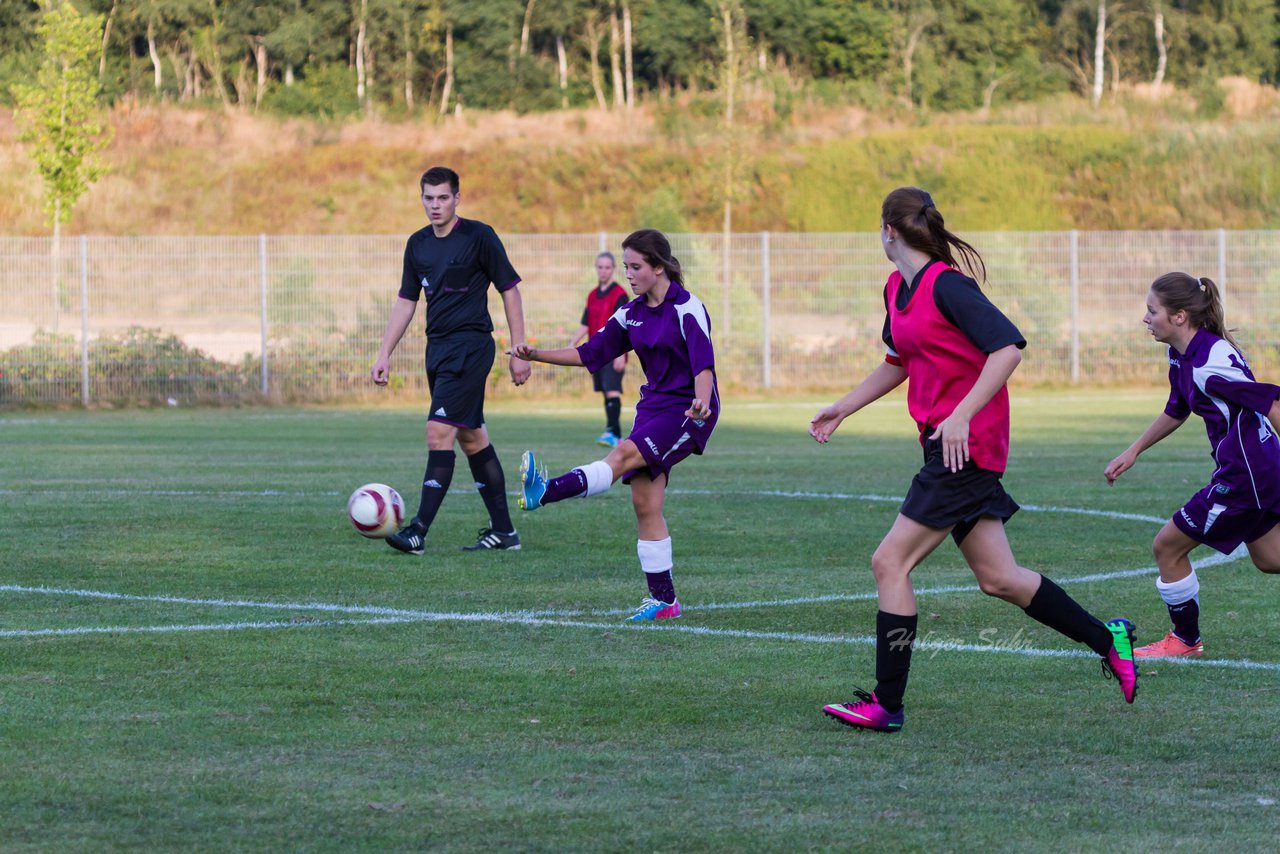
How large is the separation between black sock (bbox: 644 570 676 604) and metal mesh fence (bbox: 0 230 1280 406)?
18113 millimetres

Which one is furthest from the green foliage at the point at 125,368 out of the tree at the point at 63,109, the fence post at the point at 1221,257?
the fence post at the point at 1221,257

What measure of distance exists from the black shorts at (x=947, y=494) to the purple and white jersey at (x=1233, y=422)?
1.45 metres

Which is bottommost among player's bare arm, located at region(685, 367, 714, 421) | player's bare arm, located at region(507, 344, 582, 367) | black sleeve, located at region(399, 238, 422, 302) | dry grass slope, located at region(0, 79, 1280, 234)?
player's bare arm, located at region(685, 367, 714, 421)

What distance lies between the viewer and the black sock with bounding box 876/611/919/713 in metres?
5.16

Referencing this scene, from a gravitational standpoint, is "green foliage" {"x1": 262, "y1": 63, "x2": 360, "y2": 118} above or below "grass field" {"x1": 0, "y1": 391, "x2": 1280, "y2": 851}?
above

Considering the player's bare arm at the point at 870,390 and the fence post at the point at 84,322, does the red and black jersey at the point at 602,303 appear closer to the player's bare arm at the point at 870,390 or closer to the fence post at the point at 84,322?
the fence post at the point at 84,322

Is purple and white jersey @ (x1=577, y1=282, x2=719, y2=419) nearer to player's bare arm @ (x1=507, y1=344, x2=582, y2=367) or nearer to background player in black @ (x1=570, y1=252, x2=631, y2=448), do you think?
player's bare arm @ (x1=507, y1=344, x2=582, y2=367)

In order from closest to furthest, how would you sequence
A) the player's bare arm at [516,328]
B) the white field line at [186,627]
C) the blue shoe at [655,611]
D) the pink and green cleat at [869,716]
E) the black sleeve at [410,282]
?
the pink and green cleat at [869,716] → the white field line at [186,627] → the blue shoe at [655,611] → the player's bare arm at [516,328] → the black sleeve at [410,282]

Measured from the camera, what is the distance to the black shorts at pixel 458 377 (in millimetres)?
9297

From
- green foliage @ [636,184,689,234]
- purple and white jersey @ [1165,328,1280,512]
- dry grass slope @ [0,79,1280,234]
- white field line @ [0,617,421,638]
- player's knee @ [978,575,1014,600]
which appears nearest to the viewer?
player's knee @ [978,575,1014,600]

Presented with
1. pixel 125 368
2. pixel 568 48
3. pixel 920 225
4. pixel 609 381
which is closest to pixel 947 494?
pixel 920 225

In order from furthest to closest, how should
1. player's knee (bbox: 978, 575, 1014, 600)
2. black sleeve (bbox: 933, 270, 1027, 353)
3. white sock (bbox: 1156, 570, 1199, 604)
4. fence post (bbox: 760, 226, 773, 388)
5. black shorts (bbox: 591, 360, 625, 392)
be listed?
1. fence post (bbox: 760, 226, 773, 388)
2. black shorts (bbox: 591, 360, 625, 392)
3. white sock (bbox: 1156, 570, 1199, 604)
4. player's knee (bbox: 978, 575, 1014, 600)
5. black sleeve (bbox: 933, 270, 1027, 353)

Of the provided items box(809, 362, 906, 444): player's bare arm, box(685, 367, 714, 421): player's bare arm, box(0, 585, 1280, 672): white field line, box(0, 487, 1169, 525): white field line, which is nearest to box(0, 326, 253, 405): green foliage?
box(0, 487, 1169, 525): white field line

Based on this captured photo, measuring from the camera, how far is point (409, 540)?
29.8 ft
